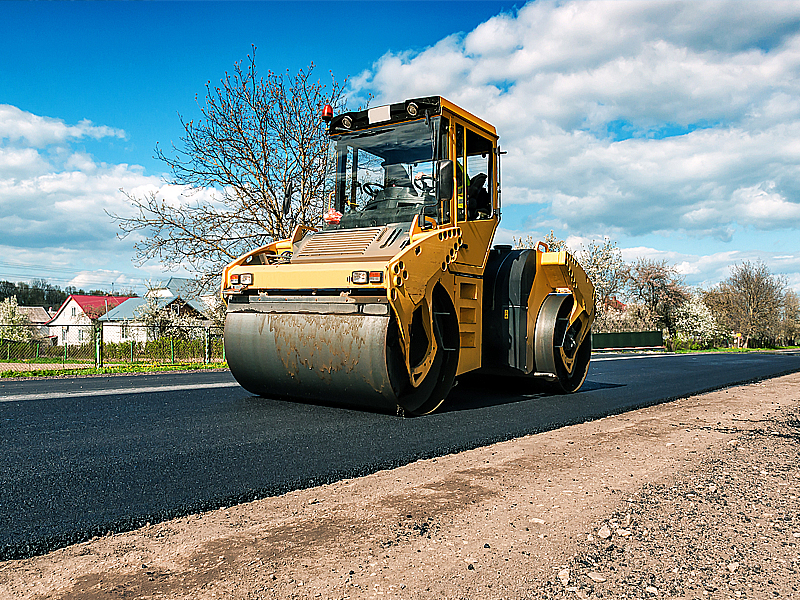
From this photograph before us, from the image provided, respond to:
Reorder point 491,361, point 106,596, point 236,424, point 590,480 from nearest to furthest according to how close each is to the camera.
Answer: point 106,596 → point 590,480 → point 236,424 → point 491,361

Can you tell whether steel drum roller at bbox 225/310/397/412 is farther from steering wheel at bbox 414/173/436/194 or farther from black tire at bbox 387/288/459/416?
steering wheel at bbox 414/173/436/194

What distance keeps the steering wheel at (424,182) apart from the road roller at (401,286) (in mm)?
16

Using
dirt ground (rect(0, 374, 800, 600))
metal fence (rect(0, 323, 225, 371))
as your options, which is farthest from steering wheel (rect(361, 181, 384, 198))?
metal fence (rect(0, 323, 225, 371))

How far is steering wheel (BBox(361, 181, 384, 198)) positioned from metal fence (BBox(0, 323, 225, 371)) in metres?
12.2

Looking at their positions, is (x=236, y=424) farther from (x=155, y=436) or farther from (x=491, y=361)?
(x=491, y=361)

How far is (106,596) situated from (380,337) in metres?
3.52

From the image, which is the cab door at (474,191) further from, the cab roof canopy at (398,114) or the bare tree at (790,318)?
the bare tree at (790,318)

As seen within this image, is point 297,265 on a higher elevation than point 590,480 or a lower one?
higher

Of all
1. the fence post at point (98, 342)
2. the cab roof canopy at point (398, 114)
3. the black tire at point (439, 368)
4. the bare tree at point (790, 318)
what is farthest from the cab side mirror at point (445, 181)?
the bare tree at point (790, 318)

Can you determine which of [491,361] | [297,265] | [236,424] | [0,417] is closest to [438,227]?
[297,265]

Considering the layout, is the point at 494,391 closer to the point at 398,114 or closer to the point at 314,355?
the point at 314,355

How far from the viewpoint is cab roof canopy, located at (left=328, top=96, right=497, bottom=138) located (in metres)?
6.96

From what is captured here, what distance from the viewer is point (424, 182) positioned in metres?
7.04

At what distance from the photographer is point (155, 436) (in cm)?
502
